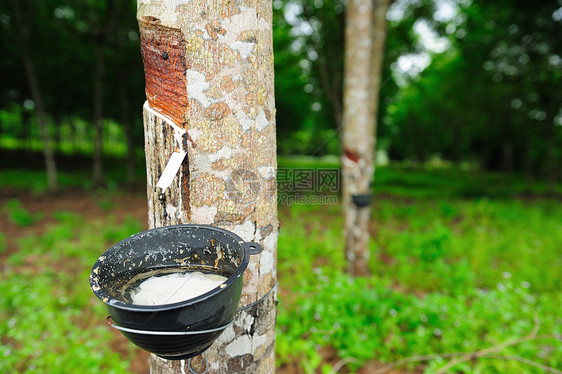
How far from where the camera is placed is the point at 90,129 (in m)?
24.8

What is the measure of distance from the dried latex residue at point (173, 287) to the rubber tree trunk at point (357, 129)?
2.90 m

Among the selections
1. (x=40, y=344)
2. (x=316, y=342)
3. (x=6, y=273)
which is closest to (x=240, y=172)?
(x=316, y=342)

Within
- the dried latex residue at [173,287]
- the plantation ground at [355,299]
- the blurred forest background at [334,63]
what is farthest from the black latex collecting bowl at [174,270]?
the blurred forest background at [334,63]

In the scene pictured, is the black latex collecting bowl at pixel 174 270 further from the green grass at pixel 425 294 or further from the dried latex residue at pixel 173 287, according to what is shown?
the green grass at pixel 425 294

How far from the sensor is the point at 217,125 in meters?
1.05

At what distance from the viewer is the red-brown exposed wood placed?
102 cm

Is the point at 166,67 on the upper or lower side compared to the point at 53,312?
upper

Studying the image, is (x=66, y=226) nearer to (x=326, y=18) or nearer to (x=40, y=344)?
(x=40, y=344)

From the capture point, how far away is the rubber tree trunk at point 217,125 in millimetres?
1023

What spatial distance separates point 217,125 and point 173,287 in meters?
0.56

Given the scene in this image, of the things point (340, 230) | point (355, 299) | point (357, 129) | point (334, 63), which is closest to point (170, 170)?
point (355, 299)

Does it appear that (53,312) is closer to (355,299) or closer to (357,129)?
(355,299)

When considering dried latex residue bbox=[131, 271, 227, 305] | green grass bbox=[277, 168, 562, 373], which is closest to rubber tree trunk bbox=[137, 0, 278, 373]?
dried latex residue bbox=[131, 271, 227, 305]

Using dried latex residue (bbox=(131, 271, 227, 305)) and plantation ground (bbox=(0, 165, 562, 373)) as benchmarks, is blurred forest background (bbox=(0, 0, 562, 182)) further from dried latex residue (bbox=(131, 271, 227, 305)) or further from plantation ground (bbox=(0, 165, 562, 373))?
dried latex residue (bbox=(131, 271, 227, 305))
